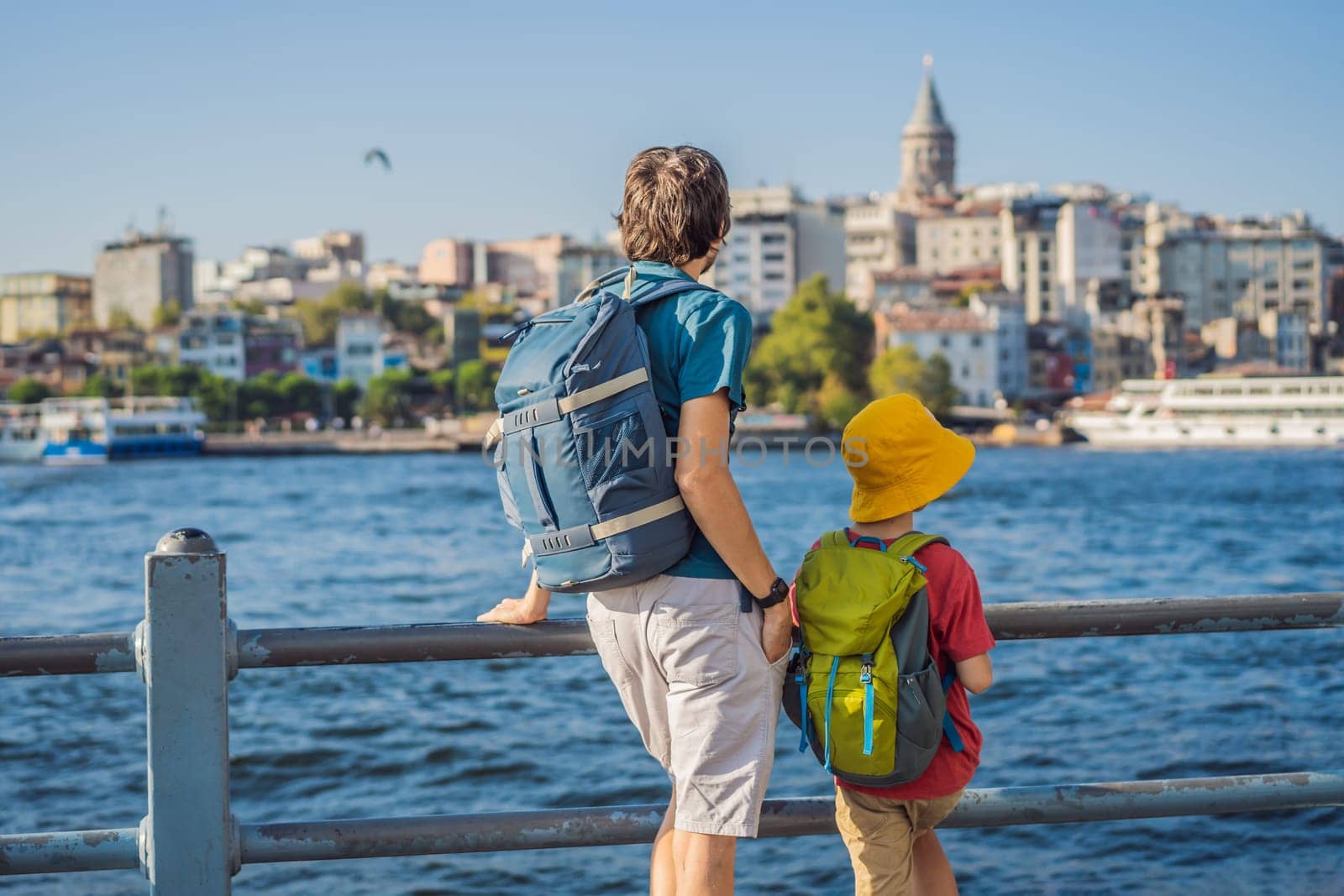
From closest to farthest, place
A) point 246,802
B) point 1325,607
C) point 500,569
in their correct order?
point 1325,607 < point 246,802 < point 500,569

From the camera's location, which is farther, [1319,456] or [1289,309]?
[1289,309]

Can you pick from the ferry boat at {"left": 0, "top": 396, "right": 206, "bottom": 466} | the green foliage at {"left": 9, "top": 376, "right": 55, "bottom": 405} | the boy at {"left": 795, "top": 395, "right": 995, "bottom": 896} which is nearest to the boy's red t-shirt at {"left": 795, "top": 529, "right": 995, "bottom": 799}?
the boy at {"left": 795, "top": 395, "right": 995, "bottom": 896}

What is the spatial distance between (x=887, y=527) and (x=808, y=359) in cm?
7144

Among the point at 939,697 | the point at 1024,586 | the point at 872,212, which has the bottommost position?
the point at 1024,586

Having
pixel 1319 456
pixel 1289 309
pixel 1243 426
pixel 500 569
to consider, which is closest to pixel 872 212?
pixel 1289 309

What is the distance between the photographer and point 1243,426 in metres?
64.5

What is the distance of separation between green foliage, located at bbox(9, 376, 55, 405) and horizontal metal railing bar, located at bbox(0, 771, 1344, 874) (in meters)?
81.3

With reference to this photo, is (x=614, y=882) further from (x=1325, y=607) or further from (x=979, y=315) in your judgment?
(x=979, y=315)

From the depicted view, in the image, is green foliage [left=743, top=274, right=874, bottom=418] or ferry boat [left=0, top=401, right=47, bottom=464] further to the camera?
green foliage [left=743, top=274, right=874, bottom=418]

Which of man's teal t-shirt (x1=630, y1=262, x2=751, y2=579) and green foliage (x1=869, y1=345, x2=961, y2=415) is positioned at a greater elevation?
green foliage (x1=869, y1=345, x2=961, y2=415)

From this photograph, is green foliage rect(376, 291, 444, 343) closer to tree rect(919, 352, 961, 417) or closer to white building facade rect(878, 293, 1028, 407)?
Answer: white building facade rect(878, 293, 1028, 407)

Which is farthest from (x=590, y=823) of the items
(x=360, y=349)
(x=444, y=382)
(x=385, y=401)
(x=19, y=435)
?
(x=360, y=349)

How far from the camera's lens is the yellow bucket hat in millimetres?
2201

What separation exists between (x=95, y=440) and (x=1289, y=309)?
5693cm
